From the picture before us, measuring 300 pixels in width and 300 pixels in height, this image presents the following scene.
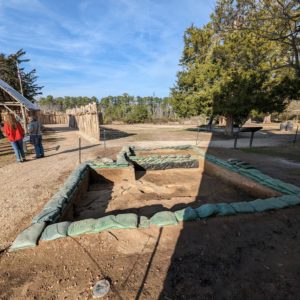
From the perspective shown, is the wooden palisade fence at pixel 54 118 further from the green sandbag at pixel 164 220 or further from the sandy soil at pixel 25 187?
the green sandbag at pixel 164 220

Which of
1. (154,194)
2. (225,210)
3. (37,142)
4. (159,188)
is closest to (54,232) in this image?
(225,210)


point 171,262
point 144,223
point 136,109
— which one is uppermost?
point 136,109

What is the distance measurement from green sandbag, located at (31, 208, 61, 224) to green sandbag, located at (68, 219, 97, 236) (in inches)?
17.4

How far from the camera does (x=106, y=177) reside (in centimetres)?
577

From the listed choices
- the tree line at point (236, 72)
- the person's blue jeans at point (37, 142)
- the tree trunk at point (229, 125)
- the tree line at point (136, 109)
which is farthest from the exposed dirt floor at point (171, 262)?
the tree line at point (136, 109)

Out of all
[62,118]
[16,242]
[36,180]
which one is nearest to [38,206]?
[16,242]

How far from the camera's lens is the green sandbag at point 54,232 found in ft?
7.77

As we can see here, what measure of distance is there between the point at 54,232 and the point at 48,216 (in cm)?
47

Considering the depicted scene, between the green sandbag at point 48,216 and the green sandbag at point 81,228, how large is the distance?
44cm

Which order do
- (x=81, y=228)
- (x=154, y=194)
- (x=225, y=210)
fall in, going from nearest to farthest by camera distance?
(x=81, y=228), (x=225, y=210), (x=154, y=194)

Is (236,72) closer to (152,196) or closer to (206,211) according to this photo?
(152,196)

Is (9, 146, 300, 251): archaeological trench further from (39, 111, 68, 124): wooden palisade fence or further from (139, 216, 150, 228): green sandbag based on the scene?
(39, 111, 68, 124): wooden palisade fence

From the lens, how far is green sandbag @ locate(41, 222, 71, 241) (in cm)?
237

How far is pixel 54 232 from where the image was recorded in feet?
7.89
